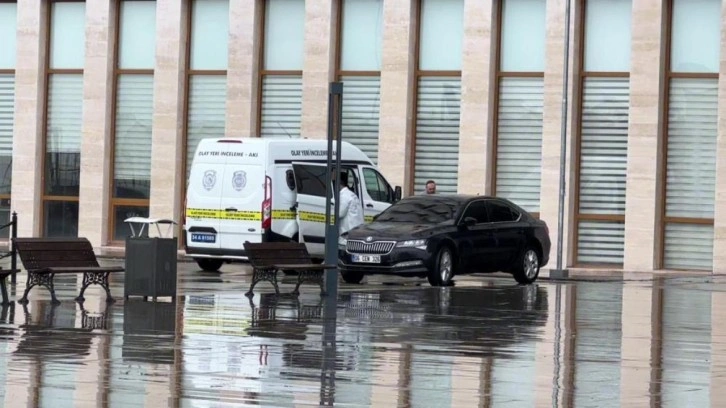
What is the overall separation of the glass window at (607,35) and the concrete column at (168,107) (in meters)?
9.44

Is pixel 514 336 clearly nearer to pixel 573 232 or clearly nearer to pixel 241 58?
pixel 573 232

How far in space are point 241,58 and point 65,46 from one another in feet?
16.5

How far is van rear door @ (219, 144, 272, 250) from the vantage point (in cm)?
3164

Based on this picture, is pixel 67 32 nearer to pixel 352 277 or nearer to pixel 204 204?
pixel 204 204

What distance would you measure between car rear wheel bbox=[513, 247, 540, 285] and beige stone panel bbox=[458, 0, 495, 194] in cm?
858

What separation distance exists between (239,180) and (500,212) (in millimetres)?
4512

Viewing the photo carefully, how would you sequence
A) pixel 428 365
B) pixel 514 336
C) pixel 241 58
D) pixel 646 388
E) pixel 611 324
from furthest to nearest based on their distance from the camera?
pixel 241 58
pixel 611 324
pixel 514 336
pixel 428 365
pixel 646 388

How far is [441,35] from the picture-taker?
4094 centimetres

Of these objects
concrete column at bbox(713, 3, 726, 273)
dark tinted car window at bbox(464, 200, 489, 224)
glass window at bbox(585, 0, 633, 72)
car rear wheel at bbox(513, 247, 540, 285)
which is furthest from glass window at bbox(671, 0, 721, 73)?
dark tinted car window at bbox(464, 200, 489, 224)

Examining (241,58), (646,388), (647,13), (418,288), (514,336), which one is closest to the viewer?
(646,388)

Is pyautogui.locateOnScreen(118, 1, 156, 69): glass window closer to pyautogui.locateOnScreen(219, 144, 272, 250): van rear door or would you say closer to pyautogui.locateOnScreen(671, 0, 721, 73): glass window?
pyautogui.locateOnScreen(219, 144, 272, 250): van rear door

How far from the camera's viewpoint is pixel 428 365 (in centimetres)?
1480

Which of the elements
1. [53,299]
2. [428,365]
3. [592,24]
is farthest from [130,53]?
[428,365]

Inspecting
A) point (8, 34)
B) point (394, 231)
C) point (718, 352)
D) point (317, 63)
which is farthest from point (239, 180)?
point (718, 352)
